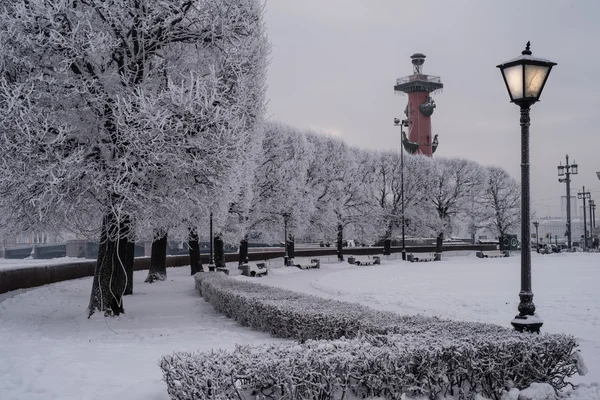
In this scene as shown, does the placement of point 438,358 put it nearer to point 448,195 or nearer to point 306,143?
point 306,143

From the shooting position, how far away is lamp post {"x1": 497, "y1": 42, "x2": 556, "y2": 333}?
304 inches

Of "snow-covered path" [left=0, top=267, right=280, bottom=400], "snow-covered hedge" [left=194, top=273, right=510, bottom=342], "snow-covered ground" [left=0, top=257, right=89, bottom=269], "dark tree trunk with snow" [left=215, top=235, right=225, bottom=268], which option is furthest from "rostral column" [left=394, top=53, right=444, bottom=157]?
"snow-covered hedge" [left=194, top=273, right=510, bottom=342]

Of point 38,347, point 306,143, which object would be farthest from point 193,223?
point 306,143

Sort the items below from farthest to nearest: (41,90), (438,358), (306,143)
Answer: (306,143)
(41,90)
(438,358)

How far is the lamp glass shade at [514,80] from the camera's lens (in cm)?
784

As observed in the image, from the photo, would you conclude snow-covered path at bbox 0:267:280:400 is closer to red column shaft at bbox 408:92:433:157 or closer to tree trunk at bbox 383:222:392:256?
tree trunk at bbox 383:222:392:256

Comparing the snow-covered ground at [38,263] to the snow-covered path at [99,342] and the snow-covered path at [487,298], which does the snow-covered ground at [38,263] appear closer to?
the snow-covered path at [99,342]

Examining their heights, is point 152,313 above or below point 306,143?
below

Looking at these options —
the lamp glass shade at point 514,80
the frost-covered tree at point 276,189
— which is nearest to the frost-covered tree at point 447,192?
the frost-covered tree at point 276,189

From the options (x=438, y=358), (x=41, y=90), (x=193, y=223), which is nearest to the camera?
(x=438, y=358)

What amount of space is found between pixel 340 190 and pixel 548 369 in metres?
39.4

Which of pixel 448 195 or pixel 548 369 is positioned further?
pixel 448 195

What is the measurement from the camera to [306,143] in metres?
A: 42.3

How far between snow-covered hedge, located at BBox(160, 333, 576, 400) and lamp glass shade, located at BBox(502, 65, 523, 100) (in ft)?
10.8
